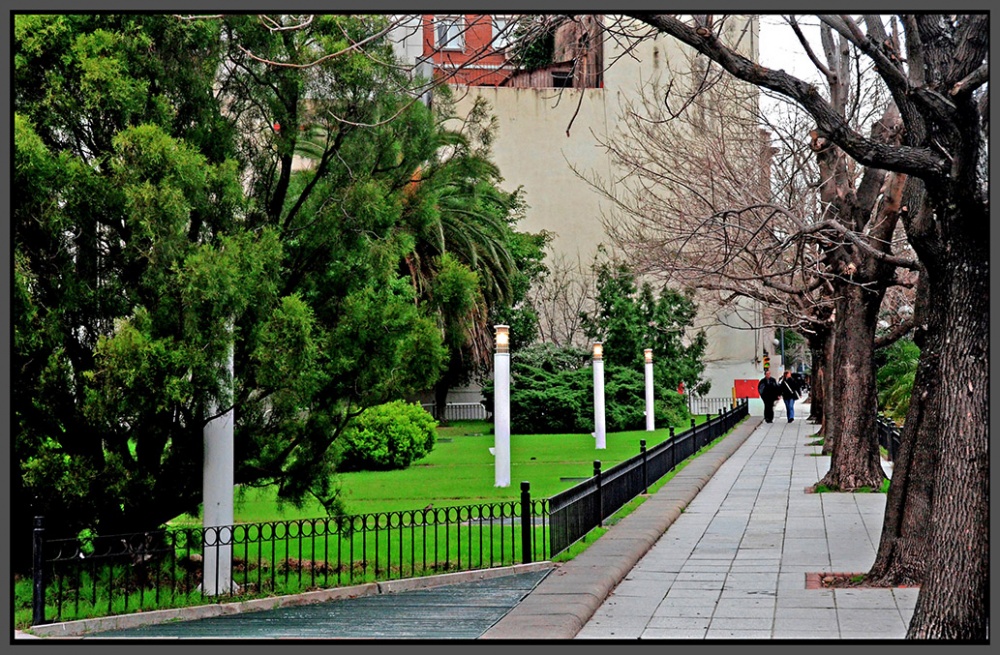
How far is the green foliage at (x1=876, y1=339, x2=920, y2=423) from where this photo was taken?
32.0m

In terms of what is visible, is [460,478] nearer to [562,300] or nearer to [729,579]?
[729,579]

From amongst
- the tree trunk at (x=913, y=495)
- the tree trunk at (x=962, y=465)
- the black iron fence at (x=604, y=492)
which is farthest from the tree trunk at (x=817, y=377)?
the tree trunk at (x=962, y=465)

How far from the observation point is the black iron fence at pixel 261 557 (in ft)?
28.3

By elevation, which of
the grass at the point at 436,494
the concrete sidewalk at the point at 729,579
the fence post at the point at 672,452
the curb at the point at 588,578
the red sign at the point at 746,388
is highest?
the red sign at the point at 746,388

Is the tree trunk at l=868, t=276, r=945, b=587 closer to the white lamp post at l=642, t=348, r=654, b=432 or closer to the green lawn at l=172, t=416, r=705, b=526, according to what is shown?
the green lawn at l=172, t=416, r=705, b=526

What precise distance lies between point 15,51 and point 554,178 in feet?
134

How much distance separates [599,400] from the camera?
27.7 metres

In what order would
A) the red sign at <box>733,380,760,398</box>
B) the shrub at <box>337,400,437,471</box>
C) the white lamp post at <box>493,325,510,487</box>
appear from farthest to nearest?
1. the red sign at <box>733,380,760,398</box>
2. the shrub at <box>337,400,437,471</box>
3. the white lamp post at <box>493,325,510,487</box>

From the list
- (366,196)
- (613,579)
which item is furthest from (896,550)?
(366,196)

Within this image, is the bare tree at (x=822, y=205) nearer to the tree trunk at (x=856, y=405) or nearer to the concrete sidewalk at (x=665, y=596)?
the tree trunk at (x=856, y=405)

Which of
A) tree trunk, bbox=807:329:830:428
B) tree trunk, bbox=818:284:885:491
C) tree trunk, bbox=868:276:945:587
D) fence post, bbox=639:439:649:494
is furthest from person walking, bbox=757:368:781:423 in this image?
tree trunk, bbox=868:276:945:587

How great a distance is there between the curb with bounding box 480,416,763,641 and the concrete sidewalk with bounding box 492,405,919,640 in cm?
1

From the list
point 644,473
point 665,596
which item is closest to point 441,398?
point 644,473

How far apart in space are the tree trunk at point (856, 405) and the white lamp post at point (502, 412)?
545 centimetres
